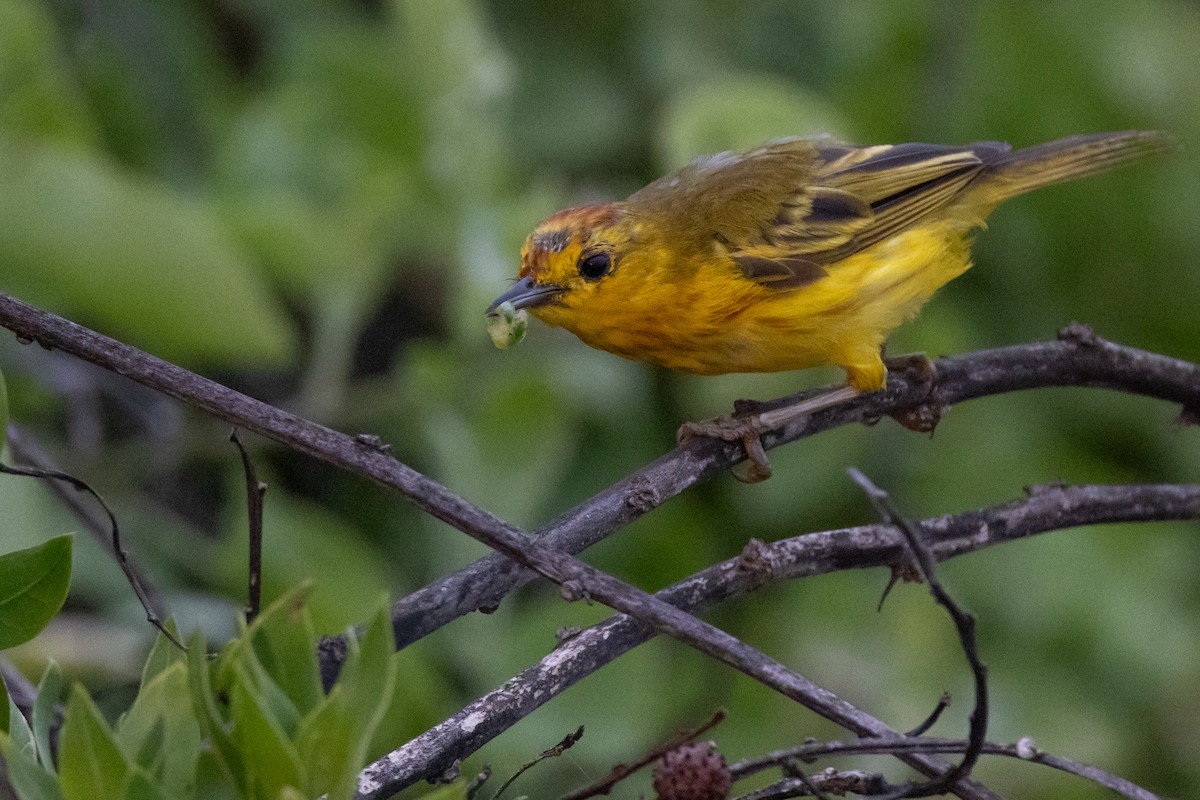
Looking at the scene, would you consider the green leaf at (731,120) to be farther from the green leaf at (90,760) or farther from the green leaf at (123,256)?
the green leaf at (90,760)

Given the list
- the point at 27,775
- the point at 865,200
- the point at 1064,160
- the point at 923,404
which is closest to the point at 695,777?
the point at 27,775

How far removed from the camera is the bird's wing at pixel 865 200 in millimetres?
3150

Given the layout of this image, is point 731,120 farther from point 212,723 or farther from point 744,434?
point 212,723

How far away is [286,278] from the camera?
3.60 m

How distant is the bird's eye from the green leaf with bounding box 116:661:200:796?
1872 mm

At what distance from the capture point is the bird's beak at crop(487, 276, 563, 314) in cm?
284

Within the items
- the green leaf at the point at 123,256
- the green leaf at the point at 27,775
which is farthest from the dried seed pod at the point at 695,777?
the green leaf at the point at 123,256

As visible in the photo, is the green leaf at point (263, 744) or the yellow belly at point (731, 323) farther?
the yellow belly at point (731, 323)

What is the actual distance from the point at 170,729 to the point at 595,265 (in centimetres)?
192

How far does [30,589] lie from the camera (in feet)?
4.42

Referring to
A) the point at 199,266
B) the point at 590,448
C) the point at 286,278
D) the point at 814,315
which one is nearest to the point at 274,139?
the point at 286,278

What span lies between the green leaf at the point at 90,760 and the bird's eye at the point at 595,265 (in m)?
1.95

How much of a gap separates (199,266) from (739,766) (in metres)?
1.96

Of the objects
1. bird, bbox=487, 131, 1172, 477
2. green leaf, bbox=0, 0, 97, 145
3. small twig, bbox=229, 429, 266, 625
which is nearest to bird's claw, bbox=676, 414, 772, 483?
bird, bbox=487, 131, 1172, 477
